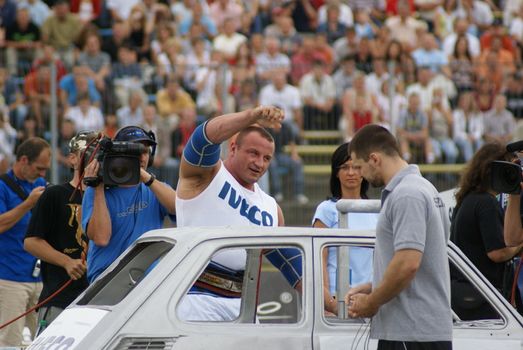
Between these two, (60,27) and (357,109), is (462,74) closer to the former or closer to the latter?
(357,109)

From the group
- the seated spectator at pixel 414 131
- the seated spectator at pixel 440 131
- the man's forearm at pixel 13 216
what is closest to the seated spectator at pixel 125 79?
the seated spectator at pixel 414 131

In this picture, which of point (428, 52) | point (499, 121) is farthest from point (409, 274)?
point (428, 52)

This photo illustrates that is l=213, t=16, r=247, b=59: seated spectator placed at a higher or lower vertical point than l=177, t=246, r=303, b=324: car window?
higher

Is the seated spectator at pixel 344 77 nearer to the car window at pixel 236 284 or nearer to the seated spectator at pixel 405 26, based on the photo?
the seated spectator at pixel 405 26

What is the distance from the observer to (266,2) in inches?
758

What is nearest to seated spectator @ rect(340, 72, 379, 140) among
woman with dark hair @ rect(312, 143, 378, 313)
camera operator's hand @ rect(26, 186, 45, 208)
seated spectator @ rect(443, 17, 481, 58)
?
seated spectator @ rect(443, 17, 481, 58)

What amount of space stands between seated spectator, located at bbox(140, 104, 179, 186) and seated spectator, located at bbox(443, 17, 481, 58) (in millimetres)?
5890

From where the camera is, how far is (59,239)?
24.4 feet

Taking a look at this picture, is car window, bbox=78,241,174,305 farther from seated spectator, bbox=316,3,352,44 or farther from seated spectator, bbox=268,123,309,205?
seated spectator, bbox=316,3,352,44

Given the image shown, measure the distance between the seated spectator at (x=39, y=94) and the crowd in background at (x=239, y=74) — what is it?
1 cm

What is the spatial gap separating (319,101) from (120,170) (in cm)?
864

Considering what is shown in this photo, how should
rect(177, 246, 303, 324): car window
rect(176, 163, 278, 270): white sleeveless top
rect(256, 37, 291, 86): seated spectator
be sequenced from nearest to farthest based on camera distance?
1. rect(177, 246, 303, 324): car window
2. rect(176, 163, 278, 270): white sleeveless top
3. rect(256, 37, 291, 86): seated spectator

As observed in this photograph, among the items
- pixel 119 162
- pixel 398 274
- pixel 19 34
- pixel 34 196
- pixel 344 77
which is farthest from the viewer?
pixel 19 34

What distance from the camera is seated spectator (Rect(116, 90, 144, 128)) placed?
45.3 ft
